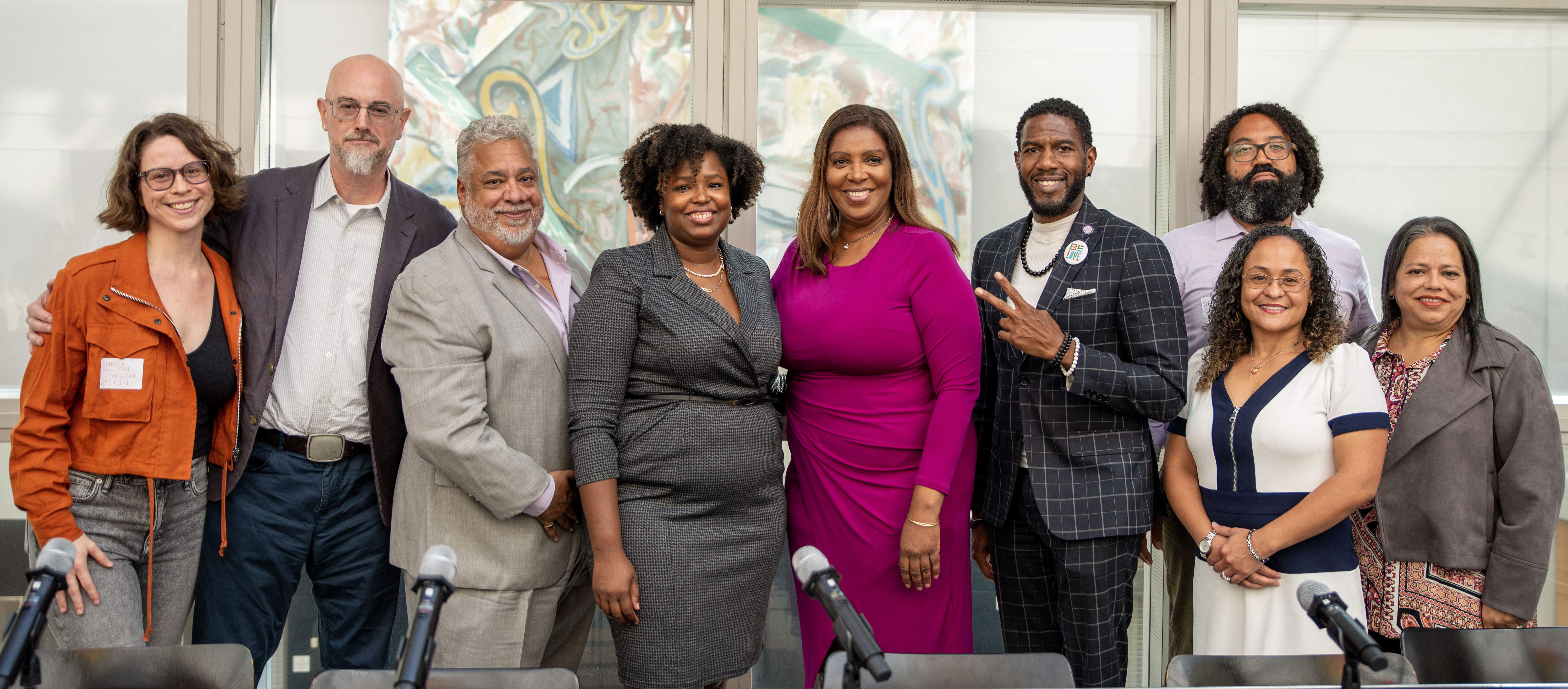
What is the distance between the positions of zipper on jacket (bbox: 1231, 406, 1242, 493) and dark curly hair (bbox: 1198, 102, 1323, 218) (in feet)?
3.17

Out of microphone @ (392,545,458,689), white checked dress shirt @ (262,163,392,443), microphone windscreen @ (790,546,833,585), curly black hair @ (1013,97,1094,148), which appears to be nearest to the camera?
microphone @ (392,545,458,689)

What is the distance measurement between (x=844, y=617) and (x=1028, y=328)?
128cm

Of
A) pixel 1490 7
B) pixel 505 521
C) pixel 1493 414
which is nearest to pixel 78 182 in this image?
pixel 505 521

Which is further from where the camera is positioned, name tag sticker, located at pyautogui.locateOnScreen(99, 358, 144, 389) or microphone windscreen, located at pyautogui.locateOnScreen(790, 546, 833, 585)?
name tag sticker, located at pyautogui.locateOnScreen(99, 358, 144, 389)

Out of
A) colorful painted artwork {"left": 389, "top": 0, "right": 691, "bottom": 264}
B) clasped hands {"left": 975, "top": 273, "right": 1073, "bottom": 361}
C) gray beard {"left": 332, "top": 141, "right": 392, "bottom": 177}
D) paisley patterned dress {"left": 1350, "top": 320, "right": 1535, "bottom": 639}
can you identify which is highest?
colorful painted artwork {"left": 389, "top": 0, "right": 691, "bottom": 264}

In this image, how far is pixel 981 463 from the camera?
105 inches

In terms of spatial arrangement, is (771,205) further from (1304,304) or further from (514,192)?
(1304,304)

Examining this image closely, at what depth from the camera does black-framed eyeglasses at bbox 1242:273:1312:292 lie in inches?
92.0

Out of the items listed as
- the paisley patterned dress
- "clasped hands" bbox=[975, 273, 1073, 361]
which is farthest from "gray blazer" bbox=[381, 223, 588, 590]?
the paisley patterned dress

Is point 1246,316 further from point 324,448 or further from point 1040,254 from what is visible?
point 324,448

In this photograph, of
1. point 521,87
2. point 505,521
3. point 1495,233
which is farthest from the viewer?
point 1495,233

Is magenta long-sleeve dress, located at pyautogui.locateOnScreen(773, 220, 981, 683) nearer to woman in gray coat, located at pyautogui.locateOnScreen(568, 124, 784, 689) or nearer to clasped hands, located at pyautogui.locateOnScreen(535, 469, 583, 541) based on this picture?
woman in gray coat, located at pyautogui.locateOnScreen(568, 124, 784, 689)

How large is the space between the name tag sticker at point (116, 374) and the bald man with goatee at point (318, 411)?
0.24 m

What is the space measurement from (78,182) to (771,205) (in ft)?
7.47
